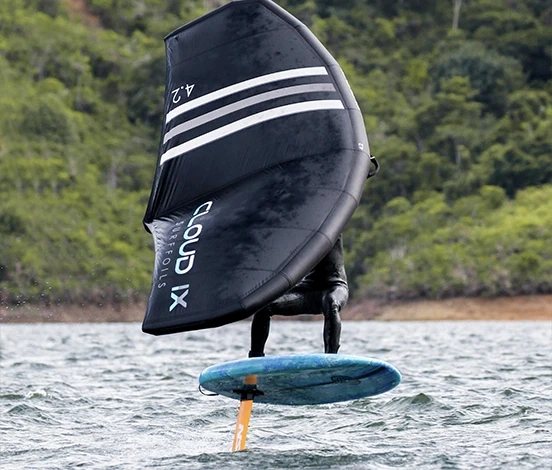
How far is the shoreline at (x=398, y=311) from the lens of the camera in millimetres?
48000

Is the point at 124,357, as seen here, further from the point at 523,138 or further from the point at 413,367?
the point at 523,138

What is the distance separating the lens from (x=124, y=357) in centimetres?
2078

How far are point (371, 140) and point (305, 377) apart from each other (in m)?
54.8

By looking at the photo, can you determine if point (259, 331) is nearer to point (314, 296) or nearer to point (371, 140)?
point (314, 296)

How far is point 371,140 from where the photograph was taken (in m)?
62.8

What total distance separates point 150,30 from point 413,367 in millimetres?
61315

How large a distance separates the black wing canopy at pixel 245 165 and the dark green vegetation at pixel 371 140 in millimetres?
40280

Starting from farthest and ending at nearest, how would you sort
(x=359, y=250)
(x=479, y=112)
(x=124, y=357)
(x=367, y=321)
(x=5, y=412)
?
(x=479, y=112)
(x=359, y=250)
(x=367, y=321)
(x=124, y=357)
(x=5, y=412)

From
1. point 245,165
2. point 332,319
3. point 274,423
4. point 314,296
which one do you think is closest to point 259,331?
point 314,296

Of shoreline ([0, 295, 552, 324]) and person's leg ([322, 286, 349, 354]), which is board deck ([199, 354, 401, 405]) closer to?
person's leg ([322, 286, 349, 354])

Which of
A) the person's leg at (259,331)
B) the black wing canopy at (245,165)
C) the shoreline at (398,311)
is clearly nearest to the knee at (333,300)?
the person's leg at (259,331)

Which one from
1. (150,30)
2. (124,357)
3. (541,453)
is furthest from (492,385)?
(150,30)

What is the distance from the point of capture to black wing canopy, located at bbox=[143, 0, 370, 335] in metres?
8.22

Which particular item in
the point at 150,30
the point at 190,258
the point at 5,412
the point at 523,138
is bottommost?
the point at 5,412
